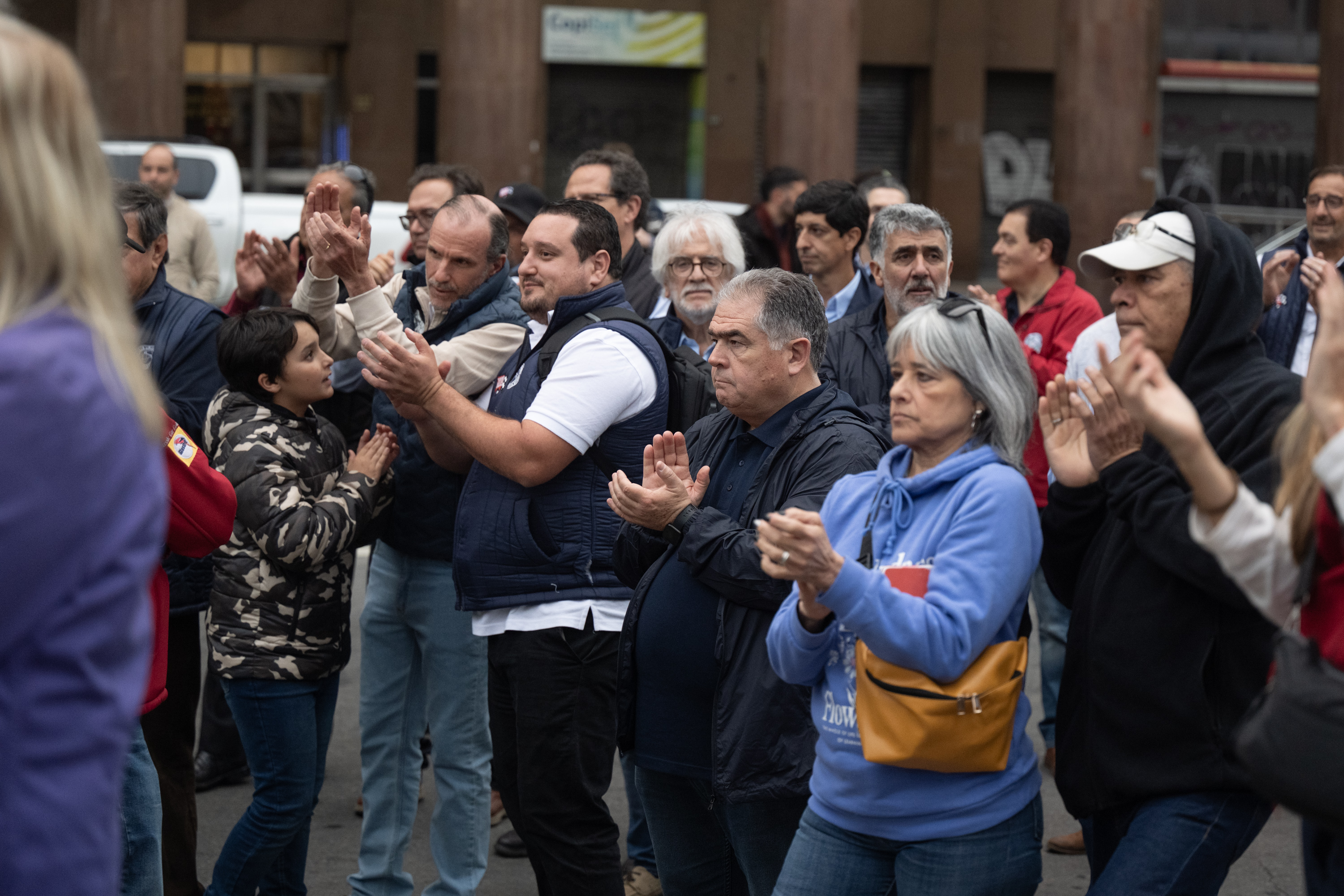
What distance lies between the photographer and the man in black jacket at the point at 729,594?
12.4 feet

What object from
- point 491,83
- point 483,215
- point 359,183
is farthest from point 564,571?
point 491,83

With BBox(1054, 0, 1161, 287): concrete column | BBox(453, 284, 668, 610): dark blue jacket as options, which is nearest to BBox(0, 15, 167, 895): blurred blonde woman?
BBox(453, 284, 668, 610): dark blue jacket

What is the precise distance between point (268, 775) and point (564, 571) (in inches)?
43.2

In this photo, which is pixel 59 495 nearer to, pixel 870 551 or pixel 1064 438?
pixel 870 551

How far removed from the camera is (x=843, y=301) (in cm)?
680

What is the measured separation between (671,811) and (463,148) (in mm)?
16557

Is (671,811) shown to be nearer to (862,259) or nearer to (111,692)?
(111,692)

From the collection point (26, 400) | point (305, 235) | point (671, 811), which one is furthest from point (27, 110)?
point (305, 235)

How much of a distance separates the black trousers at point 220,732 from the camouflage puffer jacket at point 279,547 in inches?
71.6

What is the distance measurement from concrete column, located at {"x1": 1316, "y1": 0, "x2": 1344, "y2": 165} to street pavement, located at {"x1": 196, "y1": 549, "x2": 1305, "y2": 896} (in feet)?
55.4

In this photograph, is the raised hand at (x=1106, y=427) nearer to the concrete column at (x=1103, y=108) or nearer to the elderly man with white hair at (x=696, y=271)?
the elderly man with white hair at (x=696, y=271)

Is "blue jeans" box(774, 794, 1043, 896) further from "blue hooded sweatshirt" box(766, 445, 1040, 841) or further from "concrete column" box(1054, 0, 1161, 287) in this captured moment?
"concrete column" box(1054, 0, 1161, 287)

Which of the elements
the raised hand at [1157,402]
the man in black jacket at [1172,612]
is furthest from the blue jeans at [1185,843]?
the raised hand at [1157,402]

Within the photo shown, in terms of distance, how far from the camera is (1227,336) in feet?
11.0
